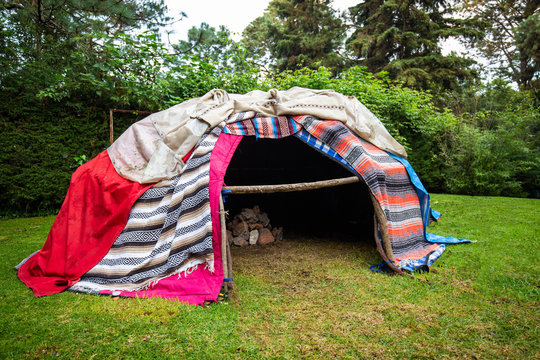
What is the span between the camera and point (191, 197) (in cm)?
311

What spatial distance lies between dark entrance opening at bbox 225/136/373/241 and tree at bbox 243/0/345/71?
10.7m

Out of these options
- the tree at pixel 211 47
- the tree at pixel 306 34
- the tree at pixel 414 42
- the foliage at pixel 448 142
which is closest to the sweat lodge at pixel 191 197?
the tree at pixel 211 47

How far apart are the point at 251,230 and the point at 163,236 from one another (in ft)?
6.32

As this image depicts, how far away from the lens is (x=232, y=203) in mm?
5863

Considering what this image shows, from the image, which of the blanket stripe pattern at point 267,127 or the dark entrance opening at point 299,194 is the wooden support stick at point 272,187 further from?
the dark entrance opening at point 299,194

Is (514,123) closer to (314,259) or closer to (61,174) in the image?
(314,259)

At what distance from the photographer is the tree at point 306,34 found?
52.0ft

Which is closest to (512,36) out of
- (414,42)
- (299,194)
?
(414,42)

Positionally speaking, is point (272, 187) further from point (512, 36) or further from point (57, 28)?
point (512, 36)

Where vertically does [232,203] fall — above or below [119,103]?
below

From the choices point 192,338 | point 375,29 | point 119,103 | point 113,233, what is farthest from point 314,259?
point 375,29

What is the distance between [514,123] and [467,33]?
653cm

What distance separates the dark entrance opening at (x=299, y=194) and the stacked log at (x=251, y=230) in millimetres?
447

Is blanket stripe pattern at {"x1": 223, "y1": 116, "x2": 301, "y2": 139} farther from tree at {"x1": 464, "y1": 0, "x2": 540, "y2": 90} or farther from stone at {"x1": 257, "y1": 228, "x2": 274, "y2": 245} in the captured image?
tree at {"x1": 464, "y1": 0, "x2": 540, "y2": 90}
